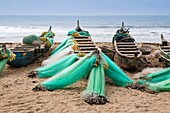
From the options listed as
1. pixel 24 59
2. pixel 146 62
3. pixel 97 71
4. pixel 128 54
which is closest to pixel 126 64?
pixel 128 54

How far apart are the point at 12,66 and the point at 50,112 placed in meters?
4.39

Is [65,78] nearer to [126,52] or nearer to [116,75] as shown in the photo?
[116,75]

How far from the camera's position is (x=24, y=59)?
8.99 metres

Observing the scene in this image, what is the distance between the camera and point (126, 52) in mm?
9711

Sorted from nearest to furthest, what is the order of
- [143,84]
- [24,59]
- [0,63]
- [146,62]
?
1. [143,84]
2. [0,63]
3. [24,59]
4. [146,62]

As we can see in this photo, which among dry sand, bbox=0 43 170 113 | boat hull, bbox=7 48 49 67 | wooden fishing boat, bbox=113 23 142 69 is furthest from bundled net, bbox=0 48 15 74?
wooden fishing boat, bbox=113 23 142 69

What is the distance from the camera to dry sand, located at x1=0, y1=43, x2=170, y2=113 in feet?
17.3

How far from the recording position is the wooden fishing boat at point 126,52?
29.3 feet

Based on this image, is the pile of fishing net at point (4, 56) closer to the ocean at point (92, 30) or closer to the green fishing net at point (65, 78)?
the green fishing net at point (65, 78)

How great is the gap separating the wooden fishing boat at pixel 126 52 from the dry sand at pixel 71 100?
6.63 ft

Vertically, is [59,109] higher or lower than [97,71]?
lower

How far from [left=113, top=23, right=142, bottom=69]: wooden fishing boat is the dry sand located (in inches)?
79.5

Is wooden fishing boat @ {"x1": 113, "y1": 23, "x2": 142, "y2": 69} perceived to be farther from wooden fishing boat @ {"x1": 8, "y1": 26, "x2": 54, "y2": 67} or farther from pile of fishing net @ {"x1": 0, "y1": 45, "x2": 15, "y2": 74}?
pile of fishing net @ {"x1": 0, "y1": 45, "x2": 15, "y2": 74}

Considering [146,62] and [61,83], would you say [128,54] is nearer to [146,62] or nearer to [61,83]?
[146,62]
